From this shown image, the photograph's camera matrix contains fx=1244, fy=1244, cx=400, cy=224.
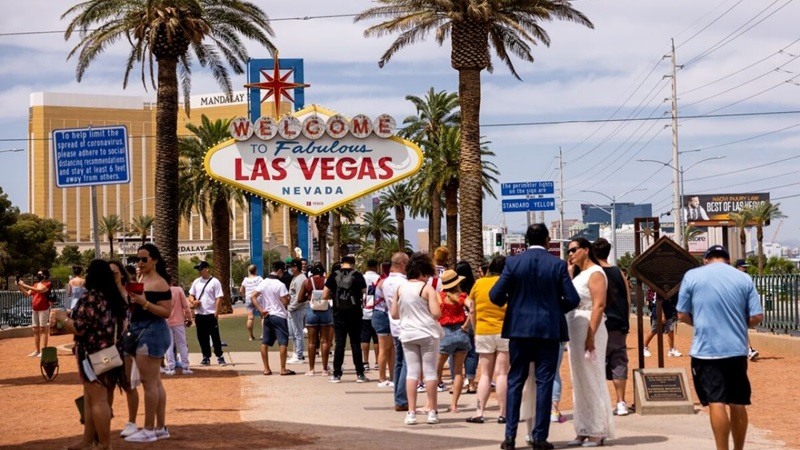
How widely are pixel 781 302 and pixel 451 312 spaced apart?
491 inches

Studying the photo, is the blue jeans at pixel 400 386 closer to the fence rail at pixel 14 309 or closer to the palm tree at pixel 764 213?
the fence rail at pixel 14 309

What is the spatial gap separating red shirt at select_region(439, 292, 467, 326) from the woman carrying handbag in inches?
192

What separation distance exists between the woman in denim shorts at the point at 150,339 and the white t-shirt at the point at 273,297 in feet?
25.2

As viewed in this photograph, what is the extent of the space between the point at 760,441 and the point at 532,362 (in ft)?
7.10

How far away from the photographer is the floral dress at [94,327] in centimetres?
1030

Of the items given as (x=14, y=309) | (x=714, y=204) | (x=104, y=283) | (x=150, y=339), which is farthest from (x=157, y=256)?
(x=714, y=204)

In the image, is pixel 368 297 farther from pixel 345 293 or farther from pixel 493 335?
pixel 493 335

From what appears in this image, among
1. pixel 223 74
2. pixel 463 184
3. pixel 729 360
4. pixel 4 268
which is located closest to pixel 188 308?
pixel 729 360

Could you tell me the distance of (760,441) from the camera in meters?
11.1

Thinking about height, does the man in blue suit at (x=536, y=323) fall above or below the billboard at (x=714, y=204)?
below

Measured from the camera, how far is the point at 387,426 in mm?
12719

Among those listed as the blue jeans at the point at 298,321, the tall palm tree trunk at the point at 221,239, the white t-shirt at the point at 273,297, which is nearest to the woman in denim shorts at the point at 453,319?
the white t-shirt at the point at 273,297

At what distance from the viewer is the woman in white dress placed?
1091cm

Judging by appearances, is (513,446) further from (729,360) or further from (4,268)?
(4,268)
